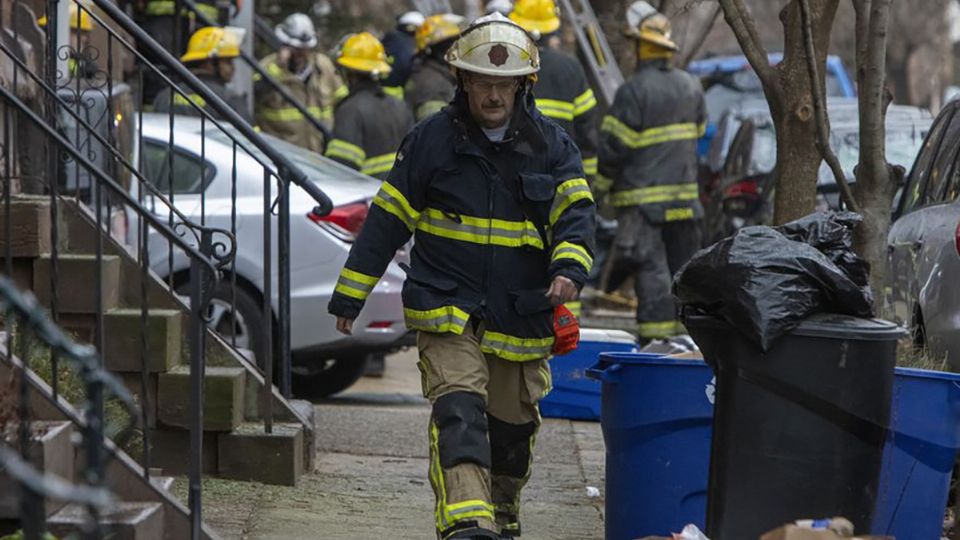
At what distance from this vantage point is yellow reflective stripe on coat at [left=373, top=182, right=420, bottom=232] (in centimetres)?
551

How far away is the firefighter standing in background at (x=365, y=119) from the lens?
36.1 ft

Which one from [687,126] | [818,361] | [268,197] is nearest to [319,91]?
[687,126]

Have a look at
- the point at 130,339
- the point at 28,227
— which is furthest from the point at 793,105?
the point at 28,227

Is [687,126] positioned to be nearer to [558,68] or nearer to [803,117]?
[558,68]

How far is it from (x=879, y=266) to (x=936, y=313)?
0.56 m

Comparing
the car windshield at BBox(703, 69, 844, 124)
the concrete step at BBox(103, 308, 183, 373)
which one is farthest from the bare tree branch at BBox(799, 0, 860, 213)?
the car windshield at BBox(703, 69, 844, 124)

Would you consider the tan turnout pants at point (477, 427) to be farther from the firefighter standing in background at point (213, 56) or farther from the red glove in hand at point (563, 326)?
the firefighter standing in background at point (213, 56)

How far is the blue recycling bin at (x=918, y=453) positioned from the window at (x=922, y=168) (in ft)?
10.6

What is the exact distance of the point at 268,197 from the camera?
22.8ft

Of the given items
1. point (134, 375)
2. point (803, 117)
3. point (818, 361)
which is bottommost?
point (134, 375)

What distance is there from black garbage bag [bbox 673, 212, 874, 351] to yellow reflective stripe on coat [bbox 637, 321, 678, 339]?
556 centimetres

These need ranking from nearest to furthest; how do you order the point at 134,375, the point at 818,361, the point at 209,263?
the point at 818,361
the point at 209,263
the point at 134,375

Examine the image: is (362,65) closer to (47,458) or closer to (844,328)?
(47,458)

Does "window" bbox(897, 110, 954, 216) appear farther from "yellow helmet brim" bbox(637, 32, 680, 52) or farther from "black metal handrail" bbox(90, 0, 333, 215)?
"black metal handrail" bbox(90, 0, 333, 215)
